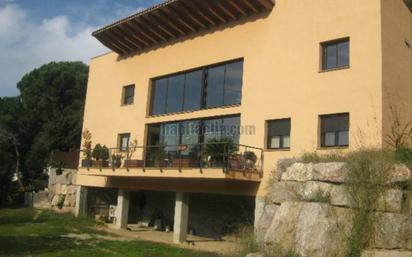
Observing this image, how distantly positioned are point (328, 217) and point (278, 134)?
675 centimetres

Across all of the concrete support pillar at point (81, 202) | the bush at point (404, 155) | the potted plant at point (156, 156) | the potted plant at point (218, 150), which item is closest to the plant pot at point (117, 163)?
the potted plant at point (156, 156)

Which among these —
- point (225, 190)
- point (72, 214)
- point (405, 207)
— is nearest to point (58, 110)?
point (72, 214)

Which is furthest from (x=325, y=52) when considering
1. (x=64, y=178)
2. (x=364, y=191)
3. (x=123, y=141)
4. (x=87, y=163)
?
(x=64, y=178)

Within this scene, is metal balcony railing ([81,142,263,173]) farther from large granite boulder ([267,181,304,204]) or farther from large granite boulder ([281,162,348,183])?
large granite boulder ([281,162,348,183])

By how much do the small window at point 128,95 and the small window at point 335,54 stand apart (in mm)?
13057

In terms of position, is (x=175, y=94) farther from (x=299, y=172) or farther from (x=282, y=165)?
(x=299, y=172)

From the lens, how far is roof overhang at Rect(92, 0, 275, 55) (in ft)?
71.2

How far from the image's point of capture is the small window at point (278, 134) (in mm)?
19453

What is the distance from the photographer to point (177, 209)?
22.7 meters

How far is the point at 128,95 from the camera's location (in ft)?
94.6

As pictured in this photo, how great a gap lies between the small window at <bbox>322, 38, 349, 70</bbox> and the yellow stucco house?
0.13 feet

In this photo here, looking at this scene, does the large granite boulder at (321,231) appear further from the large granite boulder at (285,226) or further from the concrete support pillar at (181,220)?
the concrete support pillar at (181,220)

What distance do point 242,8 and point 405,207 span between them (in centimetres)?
1187

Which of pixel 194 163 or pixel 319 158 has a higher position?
pixel 319 158
